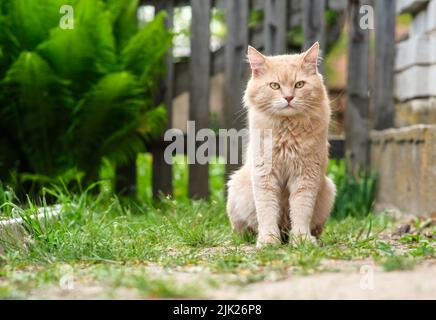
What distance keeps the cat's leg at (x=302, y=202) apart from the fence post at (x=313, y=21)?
2.42 m

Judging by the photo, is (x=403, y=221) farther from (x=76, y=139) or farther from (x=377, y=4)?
(x=76, y=139)

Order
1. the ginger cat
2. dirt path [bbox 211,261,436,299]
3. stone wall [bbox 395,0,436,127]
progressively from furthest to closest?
stone wall [bbox 395,0,436,127] → the ginger cat → dirt path [bbox 211,261,436,299]

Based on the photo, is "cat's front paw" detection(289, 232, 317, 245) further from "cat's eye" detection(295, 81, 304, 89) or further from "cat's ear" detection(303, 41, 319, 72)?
"cat's ear" detection(303, 41, 319, 72)

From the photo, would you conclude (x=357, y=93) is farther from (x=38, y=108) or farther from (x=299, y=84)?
(x=38, y=108)

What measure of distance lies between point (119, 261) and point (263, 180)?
2.90 feet

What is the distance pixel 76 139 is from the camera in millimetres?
5023

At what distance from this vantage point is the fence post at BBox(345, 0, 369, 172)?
547 cm

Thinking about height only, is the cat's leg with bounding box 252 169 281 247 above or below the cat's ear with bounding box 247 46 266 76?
below

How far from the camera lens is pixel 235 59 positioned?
5.57 metres

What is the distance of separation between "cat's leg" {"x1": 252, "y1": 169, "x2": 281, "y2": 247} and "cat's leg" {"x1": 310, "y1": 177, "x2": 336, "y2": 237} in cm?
28

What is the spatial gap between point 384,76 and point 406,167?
3.52 ft

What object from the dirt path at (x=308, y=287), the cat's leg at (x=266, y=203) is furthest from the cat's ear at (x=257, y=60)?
the dirt path at (x=308, y=287)

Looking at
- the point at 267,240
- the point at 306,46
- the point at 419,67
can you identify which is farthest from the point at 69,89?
the point at 419,67

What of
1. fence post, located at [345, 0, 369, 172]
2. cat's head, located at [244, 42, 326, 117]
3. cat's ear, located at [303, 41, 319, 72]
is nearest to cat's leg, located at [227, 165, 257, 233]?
cat's head, located at [244, 42, 326, 117]
